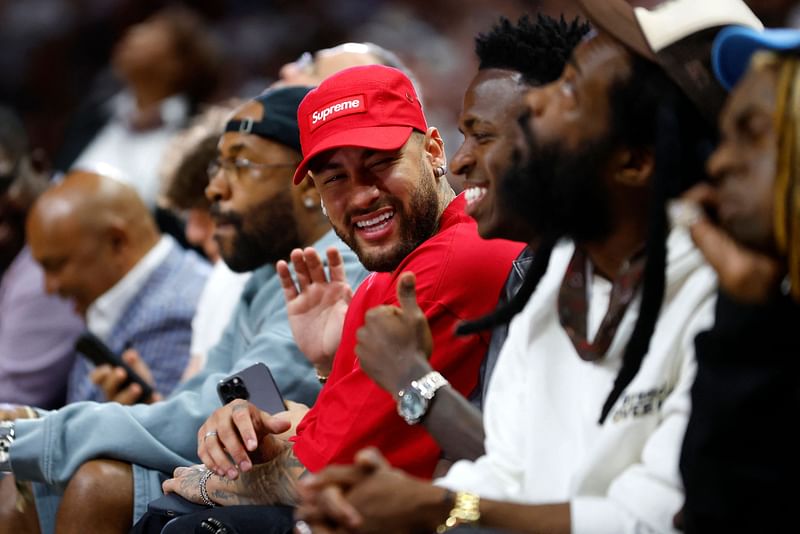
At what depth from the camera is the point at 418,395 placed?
2.21m

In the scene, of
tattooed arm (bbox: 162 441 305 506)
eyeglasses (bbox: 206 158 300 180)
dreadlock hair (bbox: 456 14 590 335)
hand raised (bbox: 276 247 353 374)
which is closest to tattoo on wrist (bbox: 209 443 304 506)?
tattooed arm (bbox: 162 441 305 506)

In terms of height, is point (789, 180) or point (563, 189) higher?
point (789, 180)

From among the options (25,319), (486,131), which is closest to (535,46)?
(486,131)

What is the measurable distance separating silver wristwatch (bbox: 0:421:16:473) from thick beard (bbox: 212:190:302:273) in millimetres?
795

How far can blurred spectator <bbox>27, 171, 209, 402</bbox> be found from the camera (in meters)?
4.40

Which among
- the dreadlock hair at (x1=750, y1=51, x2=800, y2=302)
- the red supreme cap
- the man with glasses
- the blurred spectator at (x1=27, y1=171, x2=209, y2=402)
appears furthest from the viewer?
the blurred spectator at (x1=27, y1=171, x2=209, y2=402)

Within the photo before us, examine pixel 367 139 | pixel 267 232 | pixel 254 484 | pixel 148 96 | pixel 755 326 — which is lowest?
pixel 148 96

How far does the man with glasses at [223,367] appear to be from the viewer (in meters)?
3.06

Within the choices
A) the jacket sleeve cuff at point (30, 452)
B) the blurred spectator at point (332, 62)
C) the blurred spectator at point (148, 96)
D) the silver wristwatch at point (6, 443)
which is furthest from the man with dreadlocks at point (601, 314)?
the blurred spectator at point (148, 96)

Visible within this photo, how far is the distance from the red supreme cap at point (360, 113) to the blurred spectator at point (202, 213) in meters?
1.09

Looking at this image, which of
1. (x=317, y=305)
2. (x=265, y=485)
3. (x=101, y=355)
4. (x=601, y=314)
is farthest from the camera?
(x=101, y=355)

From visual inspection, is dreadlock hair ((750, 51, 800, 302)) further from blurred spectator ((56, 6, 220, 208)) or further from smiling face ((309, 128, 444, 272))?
blurred spectator ((56, 6, 220, 208))

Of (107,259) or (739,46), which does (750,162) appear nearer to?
(739,46)

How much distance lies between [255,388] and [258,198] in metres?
0.82
